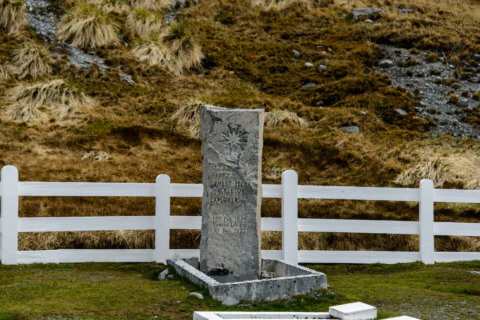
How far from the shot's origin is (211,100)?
61.7 ft

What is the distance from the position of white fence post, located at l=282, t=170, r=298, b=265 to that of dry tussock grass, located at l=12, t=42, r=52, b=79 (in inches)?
458

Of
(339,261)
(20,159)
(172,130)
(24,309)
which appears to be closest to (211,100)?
(172,130)

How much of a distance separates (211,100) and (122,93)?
2.81 meters

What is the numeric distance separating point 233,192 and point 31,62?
13.2m

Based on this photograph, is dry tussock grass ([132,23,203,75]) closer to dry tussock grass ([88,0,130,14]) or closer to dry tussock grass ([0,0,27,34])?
dry tussock grass ([88,0,130,14])

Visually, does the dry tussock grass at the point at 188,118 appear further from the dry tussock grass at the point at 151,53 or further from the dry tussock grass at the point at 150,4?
the dry tussock grass at the point at 150,4

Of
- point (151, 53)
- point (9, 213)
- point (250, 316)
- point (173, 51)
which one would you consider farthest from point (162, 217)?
point (173, 51)

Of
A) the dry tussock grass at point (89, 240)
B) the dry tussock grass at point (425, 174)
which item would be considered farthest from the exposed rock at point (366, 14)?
the dry tussock grass at point (89, 240)

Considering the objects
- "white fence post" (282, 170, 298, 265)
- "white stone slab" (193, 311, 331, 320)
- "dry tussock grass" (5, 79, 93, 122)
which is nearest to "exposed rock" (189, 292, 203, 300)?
"white stone slab" (193, 311, 331, 320)

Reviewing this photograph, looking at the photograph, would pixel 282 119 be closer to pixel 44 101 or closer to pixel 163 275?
pixel 44 101

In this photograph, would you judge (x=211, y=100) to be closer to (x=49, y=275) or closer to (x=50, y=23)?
(x=50, y=23)

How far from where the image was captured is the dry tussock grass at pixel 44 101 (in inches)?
653

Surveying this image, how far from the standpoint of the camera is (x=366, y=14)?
2775 cm

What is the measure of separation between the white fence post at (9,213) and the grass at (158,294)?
26 centimetres
